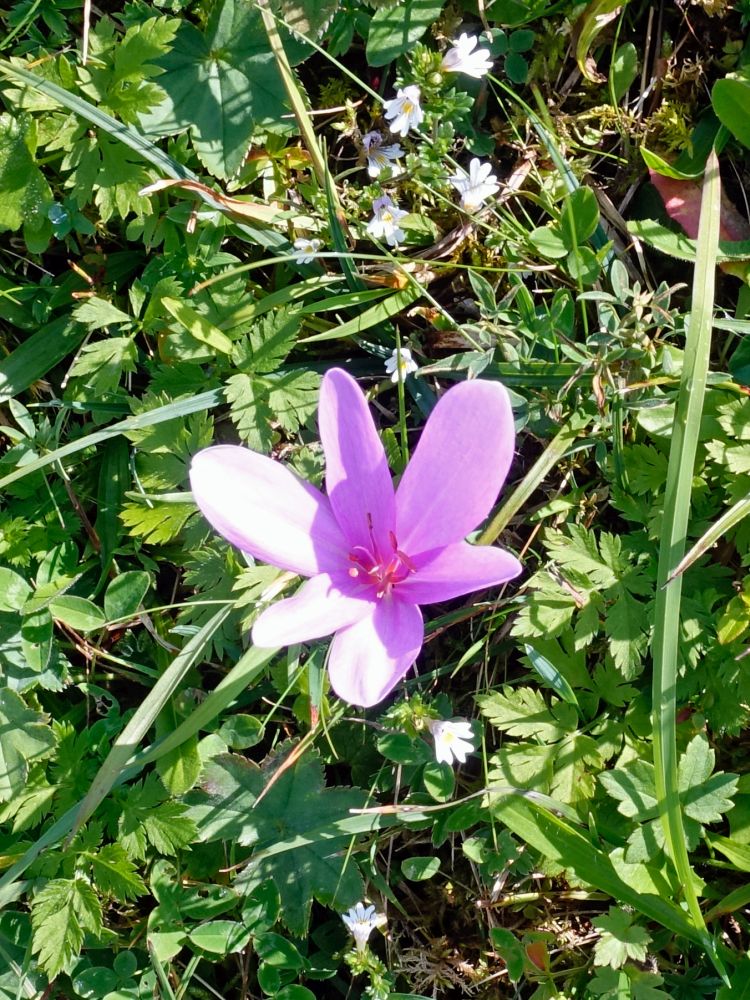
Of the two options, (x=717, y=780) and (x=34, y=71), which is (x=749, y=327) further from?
(x=34, y=71)

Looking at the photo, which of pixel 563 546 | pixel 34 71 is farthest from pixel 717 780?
pixel 34 71

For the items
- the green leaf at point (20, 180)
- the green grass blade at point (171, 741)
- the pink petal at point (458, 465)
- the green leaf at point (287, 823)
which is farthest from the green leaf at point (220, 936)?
the green leaf at point (20, 180)

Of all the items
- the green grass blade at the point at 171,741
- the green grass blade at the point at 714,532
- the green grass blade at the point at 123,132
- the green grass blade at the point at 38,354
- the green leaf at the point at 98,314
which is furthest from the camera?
the green grass blade at the point at 38,354

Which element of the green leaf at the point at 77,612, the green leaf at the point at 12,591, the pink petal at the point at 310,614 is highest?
the pink petal at the point at 310,614

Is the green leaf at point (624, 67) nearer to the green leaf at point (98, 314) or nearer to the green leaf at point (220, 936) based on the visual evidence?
the green leaf at point (98, 314)

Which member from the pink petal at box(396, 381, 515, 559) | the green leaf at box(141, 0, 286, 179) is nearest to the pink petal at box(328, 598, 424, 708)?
the pink petal at box(396, 381, 515, 559)

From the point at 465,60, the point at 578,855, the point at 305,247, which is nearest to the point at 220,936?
the point at 578,855
